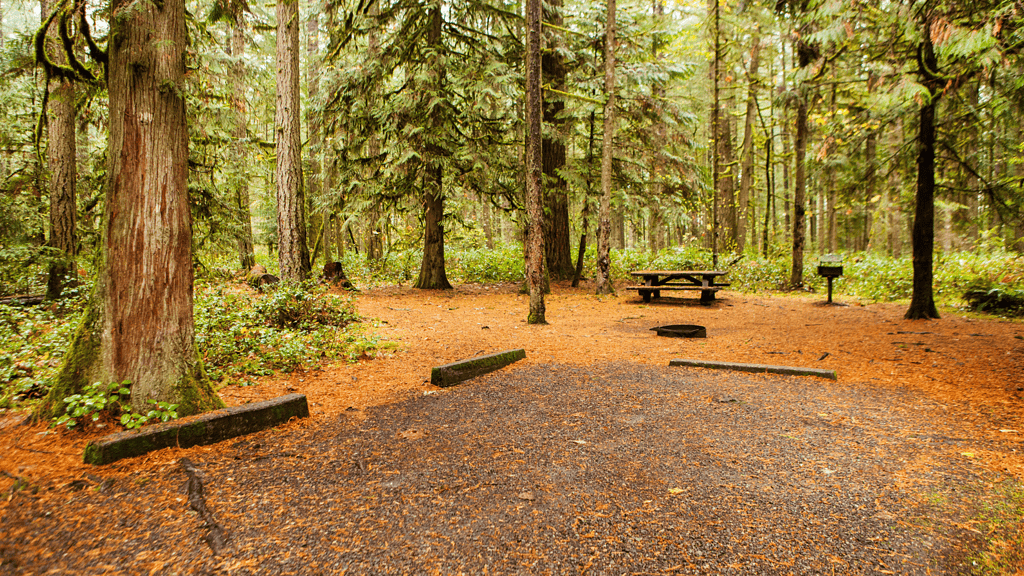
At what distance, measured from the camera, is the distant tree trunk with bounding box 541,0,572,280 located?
1399cm

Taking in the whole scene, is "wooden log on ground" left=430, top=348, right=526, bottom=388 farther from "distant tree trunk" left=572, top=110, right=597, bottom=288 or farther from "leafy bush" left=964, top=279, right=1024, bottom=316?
"leafy bush" left=964, top=279, right=1024, bottom=316

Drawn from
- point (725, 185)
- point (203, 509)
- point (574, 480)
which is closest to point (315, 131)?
point (203, 509)

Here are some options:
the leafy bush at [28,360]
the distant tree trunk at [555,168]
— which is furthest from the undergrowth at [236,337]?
the distant tree trunk at [555,168]

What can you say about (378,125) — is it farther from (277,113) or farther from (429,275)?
(429,275)

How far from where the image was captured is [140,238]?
3.59 metres

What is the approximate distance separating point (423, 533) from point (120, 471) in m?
2.16

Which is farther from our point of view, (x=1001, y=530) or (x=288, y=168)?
(x=288, y=168)

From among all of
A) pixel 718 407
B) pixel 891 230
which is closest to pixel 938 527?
pixel 718 407

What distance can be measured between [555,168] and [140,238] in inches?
486

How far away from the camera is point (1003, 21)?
16.8 feet

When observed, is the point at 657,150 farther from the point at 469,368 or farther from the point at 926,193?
the point at 469,368

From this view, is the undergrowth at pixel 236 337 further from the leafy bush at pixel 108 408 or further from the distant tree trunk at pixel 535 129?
the distant tree trunk at pixel 535 129

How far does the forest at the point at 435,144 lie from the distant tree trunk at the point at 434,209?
0.26 feet

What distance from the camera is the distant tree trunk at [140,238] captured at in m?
3.58
